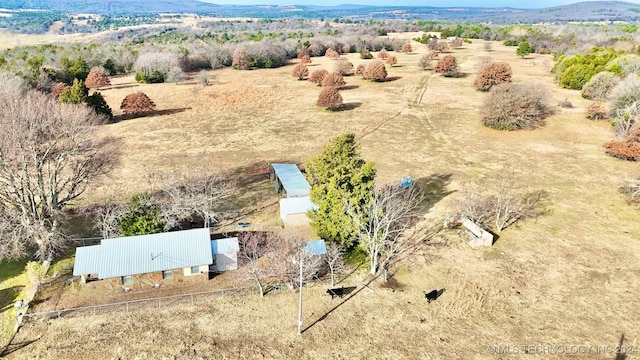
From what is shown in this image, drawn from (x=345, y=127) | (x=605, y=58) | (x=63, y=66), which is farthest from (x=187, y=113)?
(x=605, y=58)

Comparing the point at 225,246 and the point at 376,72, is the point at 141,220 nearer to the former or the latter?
the point at 225,246

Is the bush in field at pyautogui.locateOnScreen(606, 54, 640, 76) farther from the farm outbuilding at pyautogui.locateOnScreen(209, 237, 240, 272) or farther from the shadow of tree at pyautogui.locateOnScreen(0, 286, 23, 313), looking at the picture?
the shadow of tree at pyautogui.locateOnScreen(0, 286, 23, 313)

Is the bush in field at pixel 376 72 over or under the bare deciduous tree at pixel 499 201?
over

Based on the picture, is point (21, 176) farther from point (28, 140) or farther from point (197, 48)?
point (197, 48)

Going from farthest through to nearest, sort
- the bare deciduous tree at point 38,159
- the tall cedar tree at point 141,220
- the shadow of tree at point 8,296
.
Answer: the tall cedar tree at point 141,220
the bare deciduous tree at point 38,159
the shadow of tree at point 8,296

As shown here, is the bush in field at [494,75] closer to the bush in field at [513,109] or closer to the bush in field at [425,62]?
the bush in field at [513,109]

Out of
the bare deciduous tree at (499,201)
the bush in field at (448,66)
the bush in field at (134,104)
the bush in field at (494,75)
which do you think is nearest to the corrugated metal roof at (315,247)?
the bare deciduous tree at (499,201)

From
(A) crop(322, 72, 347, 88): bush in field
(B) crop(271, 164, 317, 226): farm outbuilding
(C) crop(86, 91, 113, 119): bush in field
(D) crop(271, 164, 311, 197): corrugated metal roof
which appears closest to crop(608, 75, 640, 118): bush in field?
(D) crop(271, 164, 311, 197): corrugated metal roof
